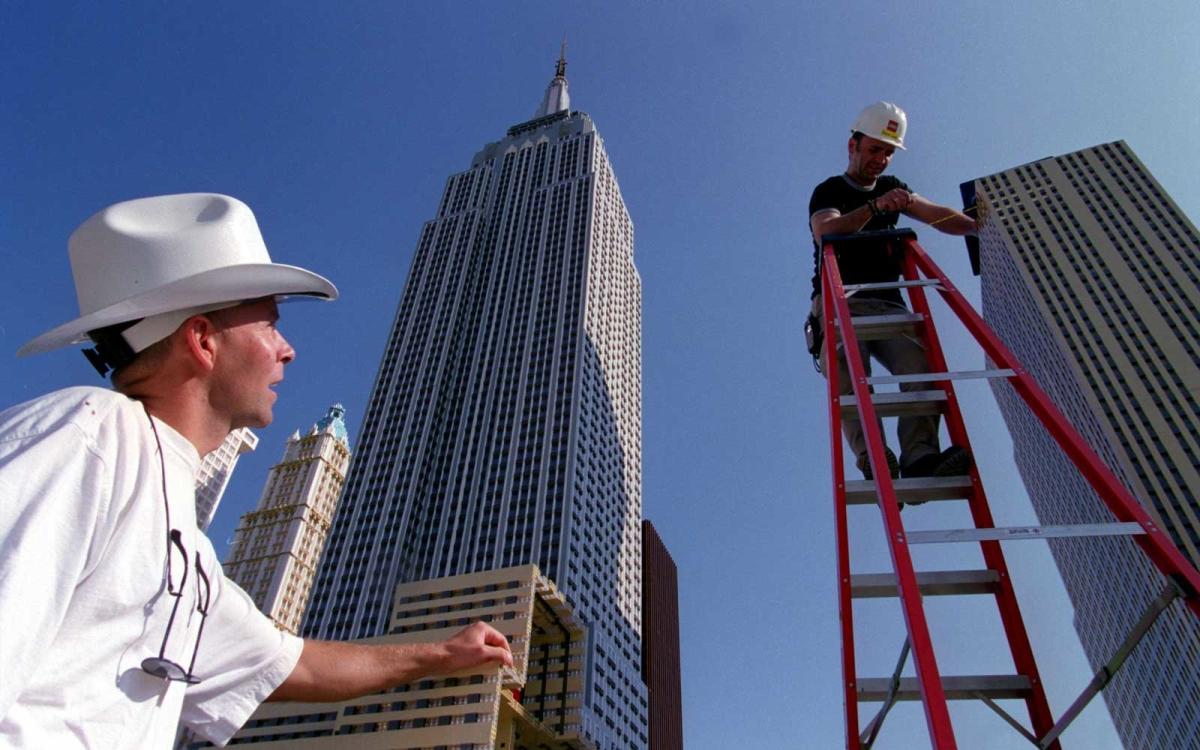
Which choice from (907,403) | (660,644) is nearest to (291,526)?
(660,644)

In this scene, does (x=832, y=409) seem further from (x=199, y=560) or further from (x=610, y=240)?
(x=610, y=240)

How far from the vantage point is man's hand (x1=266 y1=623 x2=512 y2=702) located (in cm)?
251

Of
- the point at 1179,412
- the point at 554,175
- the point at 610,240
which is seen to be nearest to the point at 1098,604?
the point at 1179,412

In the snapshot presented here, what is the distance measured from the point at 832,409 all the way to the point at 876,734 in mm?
2240

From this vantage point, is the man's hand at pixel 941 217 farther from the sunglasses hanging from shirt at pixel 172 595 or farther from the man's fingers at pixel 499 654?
the sunglasses hanging from shirt at pixel 172 595

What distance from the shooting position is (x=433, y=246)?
124 m

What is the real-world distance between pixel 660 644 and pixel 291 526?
67.6 metres

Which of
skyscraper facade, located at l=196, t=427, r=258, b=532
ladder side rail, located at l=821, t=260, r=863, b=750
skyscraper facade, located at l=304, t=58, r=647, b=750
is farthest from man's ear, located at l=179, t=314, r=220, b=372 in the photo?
skyscraper facade, located at l=196, t=427, r=258, b=532

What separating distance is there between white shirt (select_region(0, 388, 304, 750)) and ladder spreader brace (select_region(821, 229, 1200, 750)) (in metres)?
3.03

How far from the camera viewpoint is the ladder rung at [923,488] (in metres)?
4.95

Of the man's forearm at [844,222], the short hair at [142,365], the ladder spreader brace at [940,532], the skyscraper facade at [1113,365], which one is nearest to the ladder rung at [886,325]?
the ladder spreader brace at [940,532]

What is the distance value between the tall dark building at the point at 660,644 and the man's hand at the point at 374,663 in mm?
123575

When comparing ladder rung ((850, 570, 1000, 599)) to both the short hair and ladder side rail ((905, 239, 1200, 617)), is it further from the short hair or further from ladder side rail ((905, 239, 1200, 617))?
the short hair

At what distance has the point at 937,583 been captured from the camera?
4.55 meters
